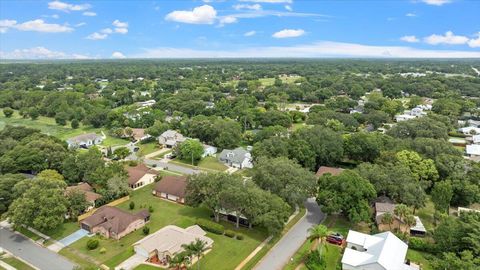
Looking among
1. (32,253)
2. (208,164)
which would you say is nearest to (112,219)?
(32,253)

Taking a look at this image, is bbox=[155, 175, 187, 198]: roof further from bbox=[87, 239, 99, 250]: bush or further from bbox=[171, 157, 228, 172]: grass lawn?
bbox=[87, 239, 99, 250]: bush

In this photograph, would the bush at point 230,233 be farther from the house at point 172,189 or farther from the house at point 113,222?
the house at point 172,189

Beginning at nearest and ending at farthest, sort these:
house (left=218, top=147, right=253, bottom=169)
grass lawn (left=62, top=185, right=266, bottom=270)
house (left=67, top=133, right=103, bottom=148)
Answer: grass lawn (left=62, top=185, right=266, bottom=270)
house (left=218, top=147, right=253, bottom=169)
house (left=67, top=133, right=103, bottom=148)

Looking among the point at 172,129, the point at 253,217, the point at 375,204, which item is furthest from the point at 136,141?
the point at 375,204

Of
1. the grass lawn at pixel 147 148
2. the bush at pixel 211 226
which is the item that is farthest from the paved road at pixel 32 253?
the grass lawn at pixel 147 148

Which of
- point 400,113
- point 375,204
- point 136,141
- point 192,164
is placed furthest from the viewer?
point 400,113

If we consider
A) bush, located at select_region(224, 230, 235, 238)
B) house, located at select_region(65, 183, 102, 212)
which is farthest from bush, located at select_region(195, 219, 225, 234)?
house, located at select_region(65, 183, 102, 212)

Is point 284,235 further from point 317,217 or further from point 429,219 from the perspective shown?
point 429,219
